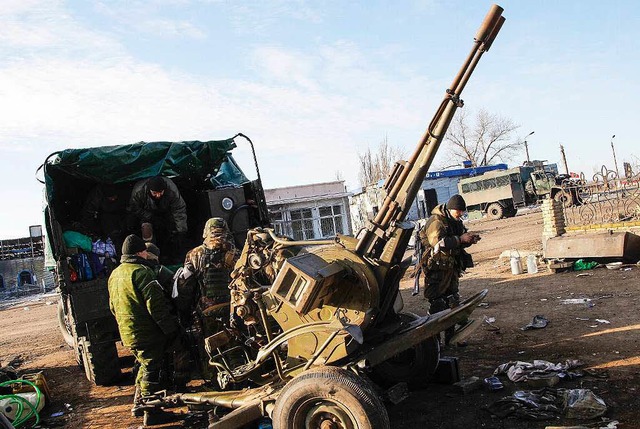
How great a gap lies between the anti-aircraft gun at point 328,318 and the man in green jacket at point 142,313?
2.68ft

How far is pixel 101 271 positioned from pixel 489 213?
27848 mm

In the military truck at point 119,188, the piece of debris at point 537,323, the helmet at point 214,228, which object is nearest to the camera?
the helmet at point 214,228

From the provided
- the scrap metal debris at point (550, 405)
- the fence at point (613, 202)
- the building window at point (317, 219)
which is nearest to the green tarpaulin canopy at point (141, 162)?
the scrap metal debris at point (550, 405)

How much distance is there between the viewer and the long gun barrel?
380 centimetres

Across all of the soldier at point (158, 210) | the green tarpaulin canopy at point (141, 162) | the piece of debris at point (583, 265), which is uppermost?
the green tarpaulin canopy at point (141, 162)

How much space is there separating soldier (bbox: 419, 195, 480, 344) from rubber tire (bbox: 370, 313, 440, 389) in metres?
1.17

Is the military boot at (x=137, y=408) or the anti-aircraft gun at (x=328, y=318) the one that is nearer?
the anti-aircraft gun at (x=328, y=318)

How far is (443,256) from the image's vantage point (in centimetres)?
607

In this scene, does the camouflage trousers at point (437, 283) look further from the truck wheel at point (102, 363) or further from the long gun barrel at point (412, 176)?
the truck wheel at point (102, 363)

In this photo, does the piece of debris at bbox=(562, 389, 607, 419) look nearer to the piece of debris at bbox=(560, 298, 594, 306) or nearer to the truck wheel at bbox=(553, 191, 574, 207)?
the piece of debris at bbox=(560, 298, 594, 306)

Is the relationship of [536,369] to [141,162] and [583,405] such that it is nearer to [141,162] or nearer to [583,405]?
[583,405]

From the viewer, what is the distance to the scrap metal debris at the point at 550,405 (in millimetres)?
3807

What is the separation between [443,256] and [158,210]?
423cm

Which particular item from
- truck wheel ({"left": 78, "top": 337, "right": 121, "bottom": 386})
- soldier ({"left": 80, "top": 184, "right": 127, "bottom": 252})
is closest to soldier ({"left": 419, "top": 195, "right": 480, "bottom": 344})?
truck wheel ({"left": 78, "top": 337, "right": 121, "bottom": 386})
